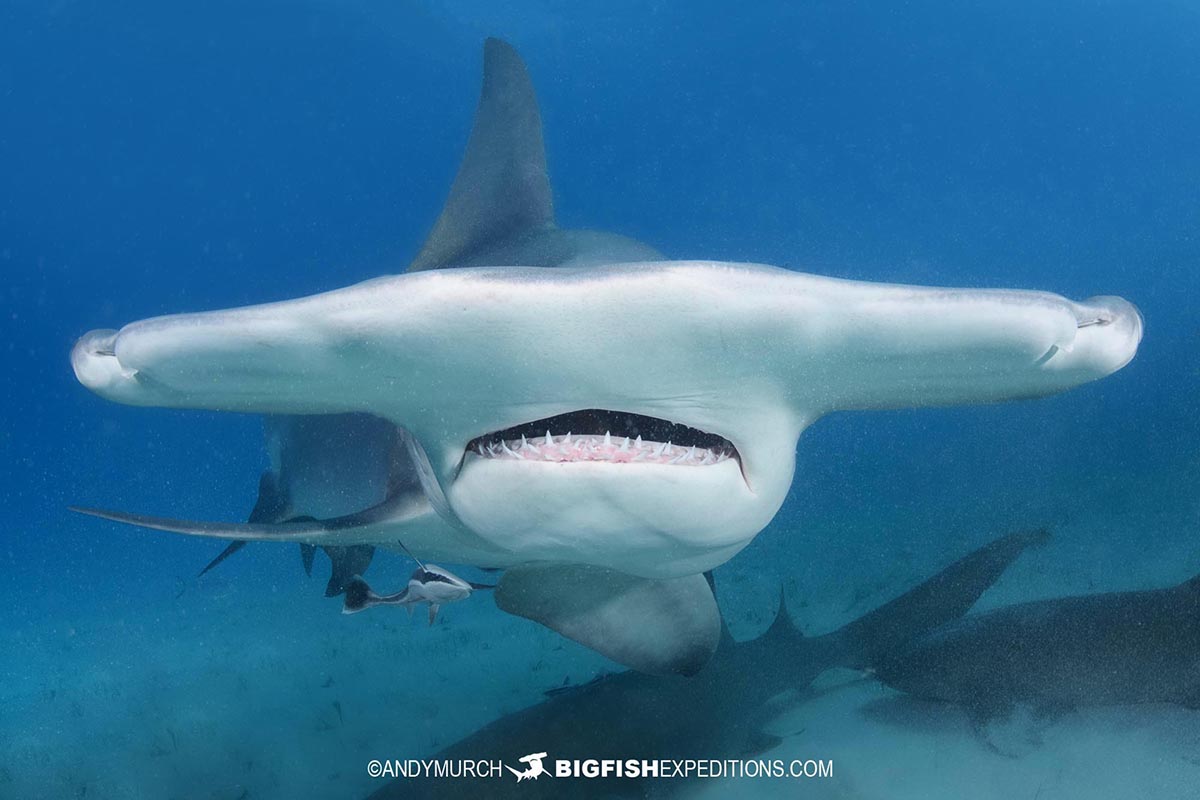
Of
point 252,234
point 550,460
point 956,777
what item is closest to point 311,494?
point 550,460

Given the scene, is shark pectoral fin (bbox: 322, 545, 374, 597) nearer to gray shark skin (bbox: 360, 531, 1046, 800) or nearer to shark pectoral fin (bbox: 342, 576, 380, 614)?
gray shark skin (bbox: 360, 531, 1046, 800)

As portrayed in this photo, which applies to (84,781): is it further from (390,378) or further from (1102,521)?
(1102,521)

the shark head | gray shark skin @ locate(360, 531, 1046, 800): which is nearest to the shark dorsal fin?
the shark head

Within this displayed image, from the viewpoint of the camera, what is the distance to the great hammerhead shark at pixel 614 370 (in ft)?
4.52

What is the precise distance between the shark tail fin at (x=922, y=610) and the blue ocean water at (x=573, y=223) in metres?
0.69

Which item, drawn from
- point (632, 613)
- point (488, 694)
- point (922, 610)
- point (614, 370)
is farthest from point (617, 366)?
point (488, 694)

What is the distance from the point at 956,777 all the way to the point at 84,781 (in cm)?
838

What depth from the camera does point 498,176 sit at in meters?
4.66

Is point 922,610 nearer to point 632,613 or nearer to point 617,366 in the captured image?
point 632,613

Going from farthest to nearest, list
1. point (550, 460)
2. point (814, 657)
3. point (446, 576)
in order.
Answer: point (814, 657)
point (446, 576)
point (550, 460)

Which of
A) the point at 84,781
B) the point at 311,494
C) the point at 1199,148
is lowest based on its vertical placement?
the point at 84,781

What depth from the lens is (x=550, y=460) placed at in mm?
1936

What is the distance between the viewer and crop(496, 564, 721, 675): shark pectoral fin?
360cm

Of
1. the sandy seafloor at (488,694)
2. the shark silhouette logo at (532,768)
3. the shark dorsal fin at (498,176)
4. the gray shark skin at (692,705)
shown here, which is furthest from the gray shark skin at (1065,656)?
the shark dorsal fin at (498,176)
